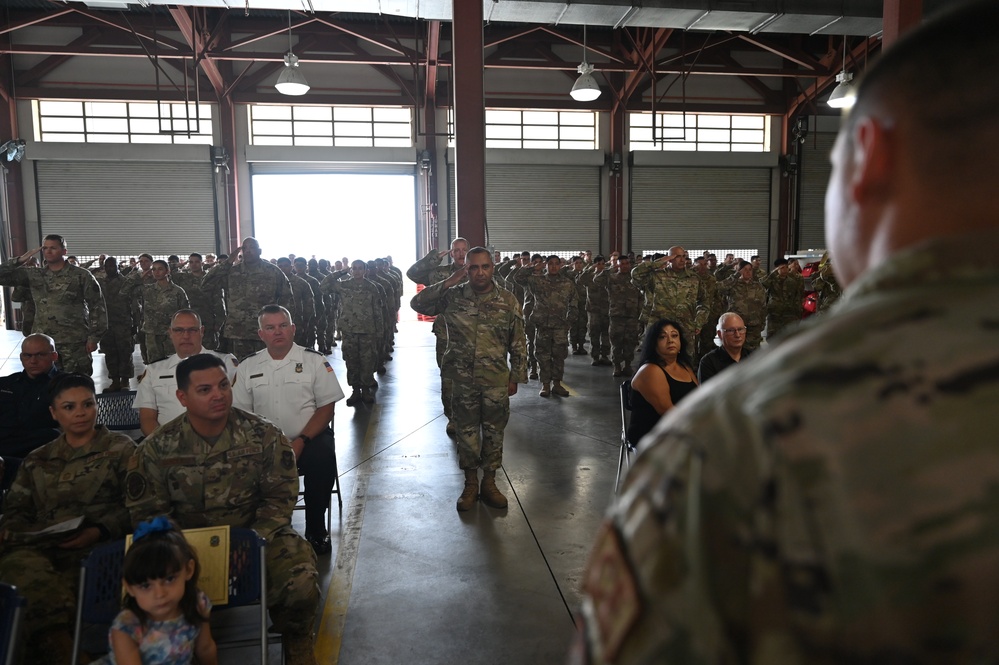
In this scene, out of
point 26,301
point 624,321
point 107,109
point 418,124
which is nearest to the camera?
point 26,301

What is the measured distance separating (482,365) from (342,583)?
1797mm

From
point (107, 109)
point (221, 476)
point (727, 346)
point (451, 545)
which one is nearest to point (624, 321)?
point (727, 346)

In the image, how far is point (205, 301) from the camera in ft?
33.9

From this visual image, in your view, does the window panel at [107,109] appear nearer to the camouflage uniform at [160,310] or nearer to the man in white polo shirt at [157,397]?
the camouflage uniform at [160,310]

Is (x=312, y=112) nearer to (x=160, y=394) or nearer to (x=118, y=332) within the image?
(x=118, y=332)

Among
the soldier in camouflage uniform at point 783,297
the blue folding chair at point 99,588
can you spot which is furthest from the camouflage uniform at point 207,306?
the soldier in camouflage uniform at point 783,297

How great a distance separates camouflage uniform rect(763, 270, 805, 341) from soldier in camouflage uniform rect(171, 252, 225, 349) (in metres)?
8.70

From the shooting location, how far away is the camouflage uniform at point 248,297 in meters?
8.23

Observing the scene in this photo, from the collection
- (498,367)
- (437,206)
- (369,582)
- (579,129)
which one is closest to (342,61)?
(437,206)

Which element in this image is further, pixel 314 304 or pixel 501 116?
pixel 501 116

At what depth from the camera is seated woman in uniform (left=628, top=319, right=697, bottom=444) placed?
13.6ft

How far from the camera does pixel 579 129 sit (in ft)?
63.4

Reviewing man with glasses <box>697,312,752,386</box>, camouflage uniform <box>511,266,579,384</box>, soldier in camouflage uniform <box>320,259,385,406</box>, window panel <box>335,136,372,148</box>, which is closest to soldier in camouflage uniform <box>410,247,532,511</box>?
man with glasses <box>697,312,752,386</box>

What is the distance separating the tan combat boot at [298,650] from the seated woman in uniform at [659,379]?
231cm
